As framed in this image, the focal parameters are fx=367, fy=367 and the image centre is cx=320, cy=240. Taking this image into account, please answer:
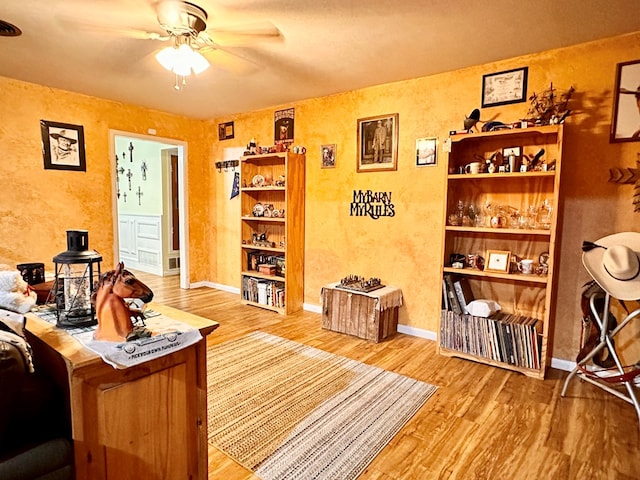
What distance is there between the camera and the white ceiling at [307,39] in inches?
85.4

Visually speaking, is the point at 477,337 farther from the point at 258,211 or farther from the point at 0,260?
the point at 0,260

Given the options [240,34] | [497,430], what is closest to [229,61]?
[240,34]

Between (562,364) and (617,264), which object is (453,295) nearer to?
(562,364)

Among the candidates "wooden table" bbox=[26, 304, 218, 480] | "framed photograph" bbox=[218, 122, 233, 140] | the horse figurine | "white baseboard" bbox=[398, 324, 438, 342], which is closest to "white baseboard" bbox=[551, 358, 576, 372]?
"white baseboard" bbox=[398, 324, 438, 342]

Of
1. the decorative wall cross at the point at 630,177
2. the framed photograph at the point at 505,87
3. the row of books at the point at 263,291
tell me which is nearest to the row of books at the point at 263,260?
the row of books at the point at 263,291

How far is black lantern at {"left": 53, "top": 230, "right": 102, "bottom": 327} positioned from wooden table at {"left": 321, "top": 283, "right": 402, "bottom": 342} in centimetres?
240

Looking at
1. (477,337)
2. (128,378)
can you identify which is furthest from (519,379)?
(128,378)

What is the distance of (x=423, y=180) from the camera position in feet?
11.1

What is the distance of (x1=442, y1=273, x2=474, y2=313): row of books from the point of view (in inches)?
117

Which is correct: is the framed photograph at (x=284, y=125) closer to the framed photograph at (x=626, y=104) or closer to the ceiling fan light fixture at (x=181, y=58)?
the ceiling fan light fixture at (x=181, y=58)

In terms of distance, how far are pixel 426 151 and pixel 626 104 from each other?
141 cm

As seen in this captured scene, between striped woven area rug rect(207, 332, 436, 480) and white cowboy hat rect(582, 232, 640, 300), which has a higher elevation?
white cowboy hat rect(582, 232, 640, 300)

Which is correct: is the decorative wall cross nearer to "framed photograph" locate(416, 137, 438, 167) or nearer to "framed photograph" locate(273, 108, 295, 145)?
"framed photograph" locate(416, 137, 438, 167)

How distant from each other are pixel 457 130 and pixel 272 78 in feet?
5.69
